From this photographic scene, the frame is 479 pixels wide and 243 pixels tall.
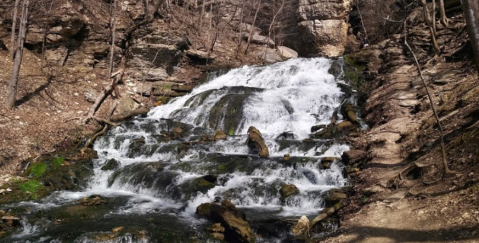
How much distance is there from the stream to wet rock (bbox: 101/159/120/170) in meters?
0.05

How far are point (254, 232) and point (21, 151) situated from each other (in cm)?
979

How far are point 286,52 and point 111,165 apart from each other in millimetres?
25301

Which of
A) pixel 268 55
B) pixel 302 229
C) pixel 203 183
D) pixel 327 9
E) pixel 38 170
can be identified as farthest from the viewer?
pixel 327 9

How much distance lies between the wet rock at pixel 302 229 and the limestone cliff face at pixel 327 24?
1104 inches

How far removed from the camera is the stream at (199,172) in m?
8.48

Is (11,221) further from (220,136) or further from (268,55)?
(268,55)

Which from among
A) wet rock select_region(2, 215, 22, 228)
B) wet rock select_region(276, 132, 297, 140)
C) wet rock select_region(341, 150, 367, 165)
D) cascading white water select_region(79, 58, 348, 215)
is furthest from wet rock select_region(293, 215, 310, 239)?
wet rock select_region(276, 132, 297, 140)

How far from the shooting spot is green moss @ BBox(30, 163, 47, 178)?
39.8 feet

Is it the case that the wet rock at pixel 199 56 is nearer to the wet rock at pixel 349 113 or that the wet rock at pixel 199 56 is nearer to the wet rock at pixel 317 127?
the wet rock at pixel 349 113

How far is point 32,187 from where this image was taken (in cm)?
1137

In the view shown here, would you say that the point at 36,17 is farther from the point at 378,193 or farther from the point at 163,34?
the point at 378,193

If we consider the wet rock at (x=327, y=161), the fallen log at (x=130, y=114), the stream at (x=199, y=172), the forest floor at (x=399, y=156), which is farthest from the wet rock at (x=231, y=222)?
the fallen log at (x=130, y=114)

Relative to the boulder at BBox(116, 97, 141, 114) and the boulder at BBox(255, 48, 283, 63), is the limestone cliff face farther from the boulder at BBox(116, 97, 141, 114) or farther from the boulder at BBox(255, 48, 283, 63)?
the boulder at BBox(116, 97, 141, 114)

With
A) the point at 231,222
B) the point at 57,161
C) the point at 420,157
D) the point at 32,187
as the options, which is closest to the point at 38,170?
the point at 57,161
